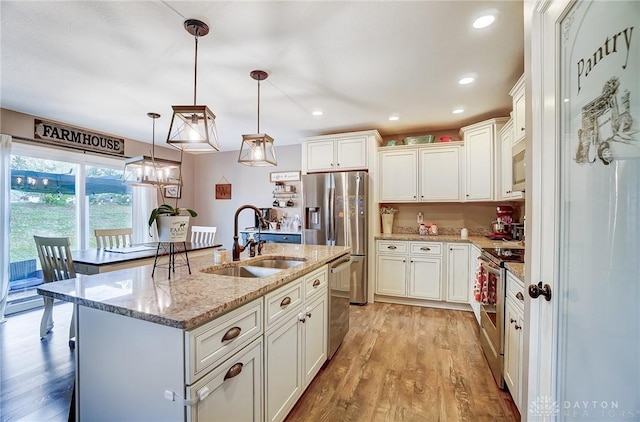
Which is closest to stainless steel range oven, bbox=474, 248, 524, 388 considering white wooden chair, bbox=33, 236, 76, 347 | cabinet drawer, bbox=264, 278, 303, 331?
cabinet drawer, bbox=264, 278, 303, 331

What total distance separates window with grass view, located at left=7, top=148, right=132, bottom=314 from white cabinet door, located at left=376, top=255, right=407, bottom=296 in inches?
170

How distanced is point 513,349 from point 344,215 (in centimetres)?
244

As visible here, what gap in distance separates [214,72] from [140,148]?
3.22 metres

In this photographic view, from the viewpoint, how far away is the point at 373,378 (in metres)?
2.07

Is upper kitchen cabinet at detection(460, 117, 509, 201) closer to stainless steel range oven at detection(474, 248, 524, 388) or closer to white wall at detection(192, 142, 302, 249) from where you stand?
stainless steel range oven at detection(474, 248, 524, 388)

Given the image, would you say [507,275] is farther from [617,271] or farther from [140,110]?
[140,110]

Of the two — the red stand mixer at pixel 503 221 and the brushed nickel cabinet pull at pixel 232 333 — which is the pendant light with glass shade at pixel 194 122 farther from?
the red stand mixer at pixel 503 221

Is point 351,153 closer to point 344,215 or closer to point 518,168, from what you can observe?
point 344,215

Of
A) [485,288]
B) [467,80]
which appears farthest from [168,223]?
[467,80]

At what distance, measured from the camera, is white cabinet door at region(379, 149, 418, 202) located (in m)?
3.89

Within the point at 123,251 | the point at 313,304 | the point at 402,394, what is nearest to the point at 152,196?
the point at 123,251

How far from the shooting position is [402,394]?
1.89 metres

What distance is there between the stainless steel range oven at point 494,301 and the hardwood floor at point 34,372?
2897 mm

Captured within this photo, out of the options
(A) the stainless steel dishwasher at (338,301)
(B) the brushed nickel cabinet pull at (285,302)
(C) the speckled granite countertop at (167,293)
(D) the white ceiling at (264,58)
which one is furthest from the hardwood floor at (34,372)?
(D) the white ceiling at (264,58)
